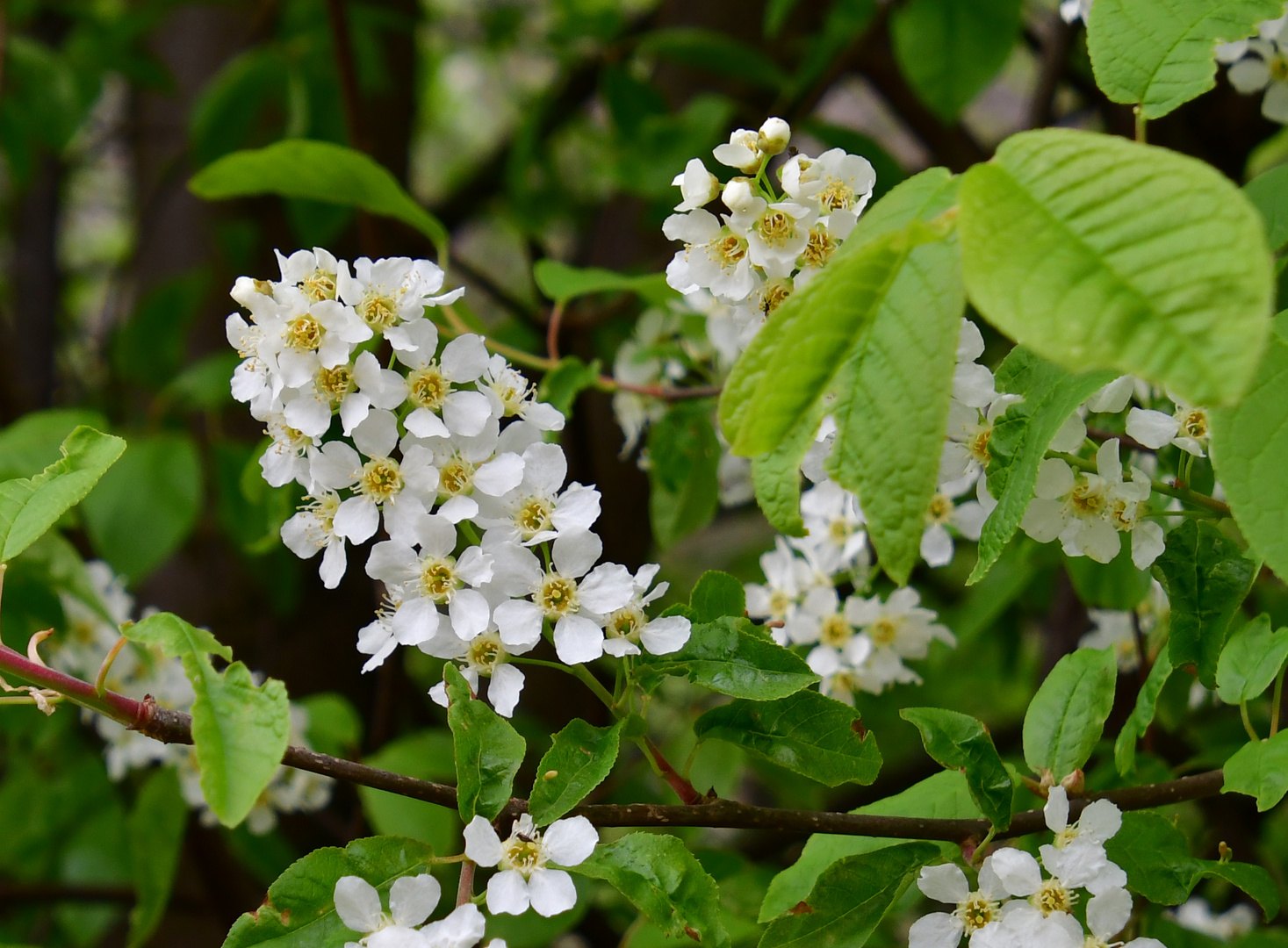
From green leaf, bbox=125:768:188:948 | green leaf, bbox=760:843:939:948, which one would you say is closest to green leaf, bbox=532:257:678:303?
Answer: green leaf, bbox=760:843:939:948

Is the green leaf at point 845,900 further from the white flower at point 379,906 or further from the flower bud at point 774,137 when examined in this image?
the flower bud at point 774,137

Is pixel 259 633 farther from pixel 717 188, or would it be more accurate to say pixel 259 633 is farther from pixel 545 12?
pixel 545 12

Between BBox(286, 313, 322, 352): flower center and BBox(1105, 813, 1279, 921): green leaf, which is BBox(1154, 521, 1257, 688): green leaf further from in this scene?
BBox(286, 313, 322, 352): flower center

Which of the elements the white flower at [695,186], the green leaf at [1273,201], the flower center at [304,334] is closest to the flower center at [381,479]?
the flower center at [304,334]

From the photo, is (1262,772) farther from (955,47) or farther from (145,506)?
(145,506)

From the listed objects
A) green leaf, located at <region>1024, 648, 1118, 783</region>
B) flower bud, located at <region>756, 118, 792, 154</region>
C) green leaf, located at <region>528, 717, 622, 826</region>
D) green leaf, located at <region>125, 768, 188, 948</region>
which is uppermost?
flower bud, located at <region>756, 118, 792, 154</region>

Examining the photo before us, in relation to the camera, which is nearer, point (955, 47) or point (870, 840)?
point (870, 840)

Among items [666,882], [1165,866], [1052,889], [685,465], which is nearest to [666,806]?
[666,882]
